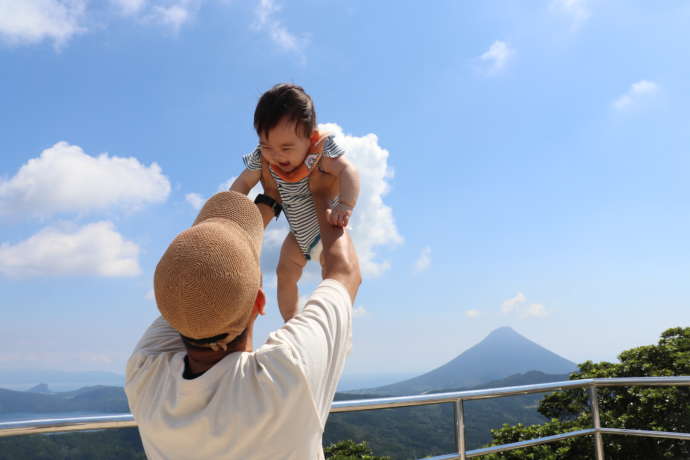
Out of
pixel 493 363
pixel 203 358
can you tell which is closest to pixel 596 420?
pixel 203 358

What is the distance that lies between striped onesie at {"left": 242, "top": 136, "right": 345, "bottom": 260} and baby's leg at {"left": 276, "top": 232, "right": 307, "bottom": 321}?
0.03m

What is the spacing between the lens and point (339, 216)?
51.8 inches

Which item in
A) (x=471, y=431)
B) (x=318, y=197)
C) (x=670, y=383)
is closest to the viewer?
(x=318, y=197)

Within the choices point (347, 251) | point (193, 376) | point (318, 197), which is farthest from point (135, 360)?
point (318, 197)

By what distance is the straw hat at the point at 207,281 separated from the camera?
2.46 ft

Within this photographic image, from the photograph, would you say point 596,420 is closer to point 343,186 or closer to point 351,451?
point 343,186

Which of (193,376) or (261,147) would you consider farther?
(261,147)

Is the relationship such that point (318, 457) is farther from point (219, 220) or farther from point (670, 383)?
point (670, 383)

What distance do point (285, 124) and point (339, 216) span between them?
16.7 inches

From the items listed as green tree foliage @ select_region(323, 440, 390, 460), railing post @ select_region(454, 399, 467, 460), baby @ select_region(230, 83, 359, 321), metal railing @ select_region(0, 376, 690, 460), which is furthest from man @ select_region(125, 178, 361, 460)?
green tree foliage @ select_region(323, 440, 390, 460)

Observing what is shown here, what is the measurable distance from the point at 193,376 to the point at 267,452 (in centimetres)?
16

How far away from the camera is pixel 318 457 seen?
874 mm

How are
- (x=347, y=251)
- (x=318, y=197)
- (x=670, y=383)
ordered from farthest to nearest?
(x=670, y=383) → (x=318, y=197) → (x=347, y=251)

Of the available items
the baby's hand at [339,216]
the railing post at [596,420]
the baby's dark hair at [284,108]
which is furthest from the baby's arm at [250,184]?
the railing post at [596,420]
